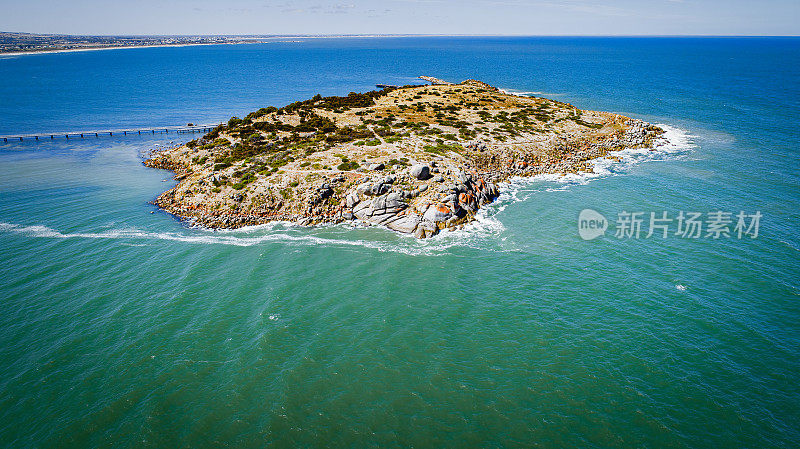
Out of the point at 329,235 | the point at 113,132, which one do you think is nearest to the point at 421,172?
the point at 329,235

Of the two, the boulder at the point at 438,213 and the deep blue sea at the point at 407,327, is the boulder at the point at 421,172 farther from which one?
the deep blue sea at the point at 407,327

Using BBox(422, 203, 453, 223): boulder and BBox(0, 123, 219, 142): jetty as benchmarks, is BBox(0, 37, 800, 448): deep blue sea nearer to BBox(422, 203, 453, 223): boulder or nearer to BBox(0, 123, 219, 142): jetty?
BBox(422, 203, 453, 223): boulder

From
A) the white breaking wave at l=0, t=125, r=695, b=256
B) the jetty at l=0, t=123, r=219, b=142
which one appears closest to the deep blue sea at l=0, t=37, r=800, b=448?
the white breaking wave at l=0, t=125, r=695, b=256

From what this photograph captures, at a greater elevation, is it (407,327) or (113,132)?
(113,132)

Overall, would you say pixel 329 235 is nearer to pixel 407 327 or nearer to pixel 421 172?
pixel 421 172

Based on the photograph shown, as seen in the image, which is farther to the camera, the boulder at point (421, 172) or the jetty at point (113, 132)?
the jetty at point (113, 132)

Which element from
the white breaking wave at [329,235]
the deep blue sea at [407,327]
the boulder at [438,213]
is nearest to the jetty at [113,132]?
the deep blue sea at [407,327]

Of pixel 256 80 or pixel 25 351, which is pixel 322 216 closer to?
pixel 25 351
